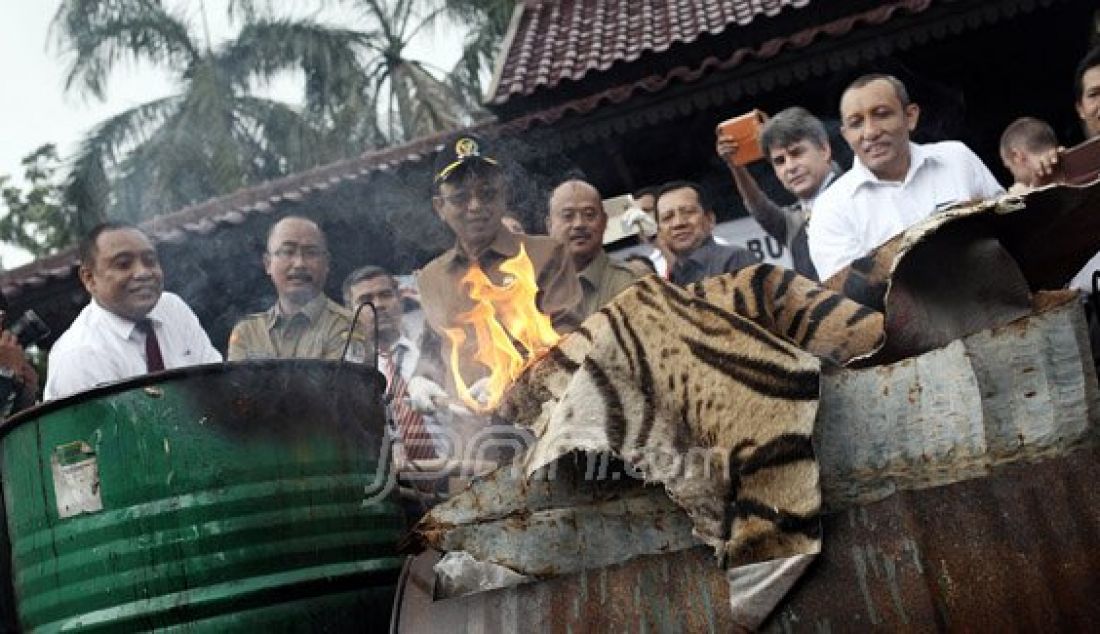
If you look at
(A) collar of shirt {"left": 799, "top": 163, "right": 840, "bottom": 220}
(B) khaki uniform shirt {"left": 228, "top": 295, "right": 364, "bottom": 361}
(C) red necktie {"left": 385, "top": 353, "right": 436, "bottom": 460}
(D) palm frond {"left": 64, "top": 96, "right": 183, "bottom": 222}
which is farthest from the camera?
(D) palm frond {"left": 64, "top": 96, "right": 183, "bottom": 222}

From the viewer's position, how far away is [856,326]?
10.2 feet

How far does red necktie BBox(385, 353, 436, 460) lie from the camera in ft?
16.2

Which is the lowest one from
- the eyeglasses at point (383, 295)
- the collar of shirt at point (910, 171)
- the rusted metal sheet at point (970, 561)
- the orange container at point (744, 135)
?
the rusted metal sheet at point (970, 561)

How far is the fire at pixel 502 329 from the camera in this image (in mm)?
4152

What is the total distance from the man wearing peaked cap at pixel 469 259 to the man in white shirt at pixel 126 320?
95 cm

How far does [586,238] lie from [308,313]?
1.36m

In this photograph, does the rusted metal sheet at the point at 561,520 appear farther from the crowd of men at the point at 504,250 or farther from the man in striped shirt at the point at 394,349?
the man in striped shirt at the point at 394,349

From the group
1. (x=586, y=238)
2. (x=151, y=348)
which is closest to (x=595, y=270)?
(x=586, y=238)

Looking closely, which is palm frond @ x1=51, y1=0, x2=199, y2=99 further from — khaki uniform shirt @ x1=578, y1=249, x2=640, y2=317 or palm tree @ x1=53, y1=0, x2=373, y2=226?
khaki uniform shirt @ x1=578, y1=249, x2=640, y2=317

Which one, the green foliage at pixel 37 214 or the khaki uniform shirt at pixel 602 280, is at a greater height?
the green foliage at pixel 37 214

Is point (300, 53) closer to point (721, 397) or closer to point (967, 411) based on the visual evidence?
point (721, 397)

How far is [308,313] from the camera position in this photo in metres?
5.82

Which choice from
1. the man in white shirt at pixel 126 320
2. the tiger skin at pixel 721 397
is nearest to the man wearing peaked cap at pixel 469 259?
the man in white shirt at pixel 126 320

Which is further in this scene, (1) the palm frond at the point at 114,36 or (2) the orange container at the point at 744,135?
(1) the palm frond at the point at 114,36
